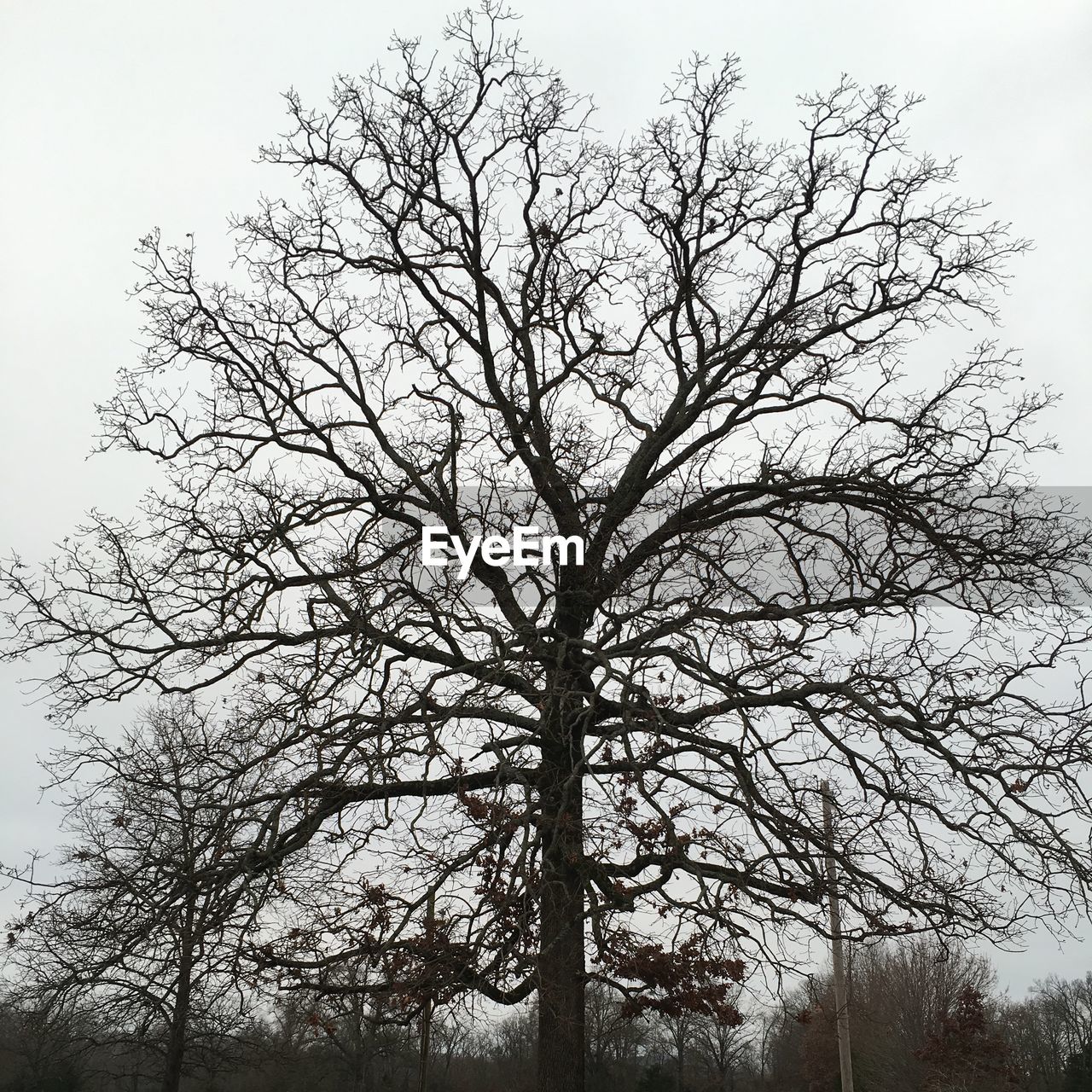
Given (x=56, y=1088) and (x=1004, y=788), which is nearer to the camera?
(x=1004, y=788)

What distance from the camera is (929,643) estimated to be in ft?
36.9

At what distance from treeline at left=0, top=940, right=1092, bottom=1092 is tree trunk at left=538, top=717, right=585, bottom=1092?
225 inches

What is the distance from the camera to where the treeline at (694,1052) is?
78.2 ft

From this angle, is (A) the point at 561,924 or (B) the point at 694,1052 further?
(B) the point at 694,1052

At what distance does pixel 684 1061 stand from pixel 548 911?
43.4m

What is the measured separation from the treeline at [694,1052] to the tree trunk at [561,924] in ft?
18.7

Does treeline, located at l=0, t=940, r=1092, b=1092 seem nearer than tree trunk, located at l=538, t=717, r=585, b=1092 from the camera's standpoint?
No

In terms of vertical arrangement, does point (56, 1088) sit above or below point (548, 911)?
below

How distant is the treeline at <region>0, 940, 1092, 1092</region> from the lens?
2383cm

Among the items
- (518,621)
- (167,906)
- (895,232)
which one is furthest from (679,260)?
(167,906)

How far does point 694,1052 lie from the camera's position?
150 feet

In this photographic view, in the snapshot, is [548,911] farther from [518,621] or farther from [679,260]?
[679,260]

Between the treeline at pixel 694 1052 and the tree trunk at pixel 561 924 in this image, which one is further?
the treeline at pixel 694 1052

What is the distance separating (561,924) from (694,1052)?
4119 cm
